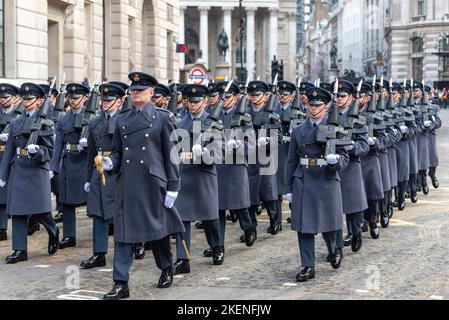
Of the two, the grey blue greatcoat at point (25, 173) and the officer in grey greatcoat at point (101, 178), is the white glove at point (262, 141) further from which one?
the grey blue greatcoat at point (25, 173)

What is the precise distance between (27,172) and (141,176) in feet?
9.27

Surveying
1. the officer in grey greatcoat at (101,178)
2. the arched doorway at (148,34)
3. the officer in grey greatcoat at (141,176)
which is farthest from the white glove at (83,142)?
the arched doorway at (148,34)

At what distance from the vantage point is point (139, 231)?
28.0ft

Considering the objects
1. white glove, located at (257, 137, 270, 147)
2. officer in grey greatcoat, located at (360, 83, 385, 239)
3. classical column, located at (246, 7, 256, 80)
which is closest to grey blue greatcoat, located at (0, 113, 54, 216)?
white glove, located at (257, 137, 270, 147)

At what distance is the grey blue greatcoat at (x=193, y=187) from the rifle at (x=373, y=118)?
2975mm

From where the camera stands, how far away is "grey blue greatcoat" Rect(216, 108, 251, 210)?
1129 cm

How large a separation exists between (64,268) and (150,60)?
92.8 ft

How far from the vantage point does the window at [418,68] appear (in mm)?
74062

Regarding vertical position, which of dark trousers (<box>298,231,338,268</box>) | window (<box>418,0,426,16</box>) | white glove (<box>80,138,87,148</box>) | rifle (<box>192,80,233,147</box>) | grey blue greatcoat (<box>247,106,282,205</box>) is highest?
window (<box>418,0,426,16</box>)

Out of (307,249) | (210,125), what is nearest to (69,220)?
(210,125)

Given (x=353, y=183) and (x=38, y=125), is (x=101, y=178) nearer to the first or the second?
(x=38, y=125)

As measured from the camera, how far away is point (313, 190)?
31.6 ft

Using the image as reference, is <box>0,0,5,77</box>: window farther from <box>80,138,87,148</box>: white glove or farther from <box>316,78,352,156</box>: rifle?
<box>316,78,352,156</box>: rifle

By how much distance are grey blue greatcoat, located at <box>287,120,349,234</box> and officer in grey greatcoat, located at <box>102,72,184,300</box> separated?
1.61 m
